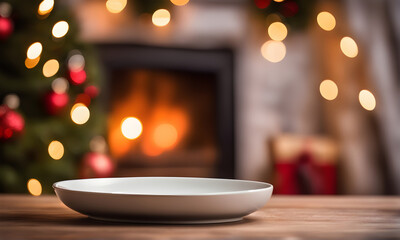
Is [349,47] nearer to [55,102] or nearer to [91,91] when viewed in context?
[91,91]

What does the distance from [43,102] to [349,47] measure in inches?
62.1

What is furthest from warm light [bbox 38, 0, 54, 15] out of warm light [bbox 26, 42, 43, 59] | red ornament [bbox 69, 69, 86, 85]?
red ornament [bbox 69, 69, 86, 85]

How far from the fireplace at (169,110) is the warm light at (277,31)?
25cm

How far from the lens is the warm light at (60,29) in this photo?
2255 millimetres

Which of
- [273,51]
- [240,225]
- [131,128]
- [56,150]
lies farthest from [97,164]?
[240,225]

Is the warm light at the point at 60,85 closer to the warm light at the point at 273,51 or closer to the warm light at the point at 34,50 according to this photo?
the warm light at the point at 34,50

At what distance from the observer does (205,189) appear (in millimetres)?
832

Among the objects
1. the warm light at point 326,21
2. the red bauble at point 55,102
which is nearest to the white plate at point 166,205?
the red bauble at point 55,102

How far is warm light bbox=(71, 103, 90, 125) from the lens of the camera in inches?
91.0

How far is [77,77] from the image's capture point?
230 cm

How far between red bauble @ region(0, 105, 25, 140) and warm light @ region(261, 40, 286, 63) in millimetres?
1342

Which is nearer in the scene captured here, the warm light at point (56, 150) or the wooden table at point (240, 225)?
the wooden table at point (240, 225)

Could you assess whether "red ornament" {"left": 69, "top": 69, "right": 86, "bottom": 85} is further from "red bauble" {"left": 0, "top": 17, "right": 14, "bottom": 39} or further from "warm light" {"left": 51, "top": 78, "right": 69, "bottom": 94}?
"red bauble" {"left": 0, "top": 17, "right": 14, "bottom": 39}

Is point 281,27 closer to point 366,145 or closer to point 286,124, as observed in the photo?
point 286,124
